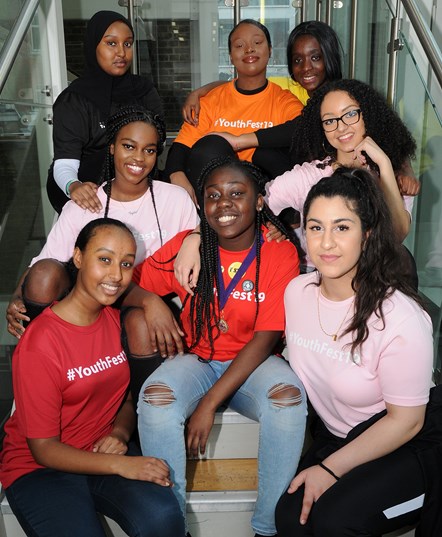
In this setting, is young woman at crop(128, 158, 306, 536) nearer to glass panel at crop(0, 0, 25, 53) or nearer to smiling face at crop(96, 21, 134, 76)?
smiling face at crop(96, 21, 134, 76)

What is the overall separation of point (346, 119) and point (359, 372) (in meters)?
0.95

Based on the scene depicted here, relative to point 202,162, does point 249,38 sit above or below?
above

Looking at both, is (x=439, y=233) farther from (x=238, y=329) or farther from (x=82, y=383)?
(x=82, y=383)

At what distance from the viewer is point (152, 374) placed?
70.7 inches

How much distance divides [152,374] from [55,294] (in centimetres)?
47

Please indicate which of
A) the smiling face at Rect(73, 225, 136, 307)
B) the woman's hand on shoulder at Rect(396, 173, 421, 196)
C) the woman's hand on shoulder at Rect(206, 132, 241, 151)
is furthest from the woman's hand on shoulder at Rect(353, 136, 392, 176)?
the smiling face at Rect(73, 225, 136, 307)

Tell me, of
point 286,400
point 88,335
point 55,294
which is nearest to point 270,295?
point 286,400

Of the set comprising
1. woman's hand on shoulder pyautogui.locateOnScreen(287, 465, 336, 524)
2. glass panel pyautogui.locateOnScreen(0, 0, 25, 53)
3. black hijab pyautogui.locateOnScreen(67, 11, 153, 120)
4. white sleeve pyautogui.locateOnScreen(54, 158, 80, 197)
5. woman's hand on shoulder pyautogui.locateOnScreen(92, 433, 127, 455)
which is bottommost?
woman's hand on shoulder pyautogui.locateOnScreen(287, 465, 336, 524)

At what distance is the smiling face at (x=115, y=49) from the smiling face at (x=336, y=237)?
58.5 inches

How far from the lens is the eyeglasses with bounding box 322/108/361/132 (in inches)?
82.7

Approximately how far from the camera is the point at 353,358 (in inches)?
62.7

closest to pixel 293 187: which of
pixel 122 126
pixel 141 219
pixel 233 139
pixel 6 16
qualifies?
pixel 233 139

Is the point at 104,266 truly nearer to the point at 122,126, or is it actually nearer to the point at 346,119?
the point at 122,126

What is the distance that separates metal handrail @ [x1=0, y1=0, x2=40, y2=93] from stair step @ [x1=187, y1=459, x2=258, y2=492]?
4.60ft
